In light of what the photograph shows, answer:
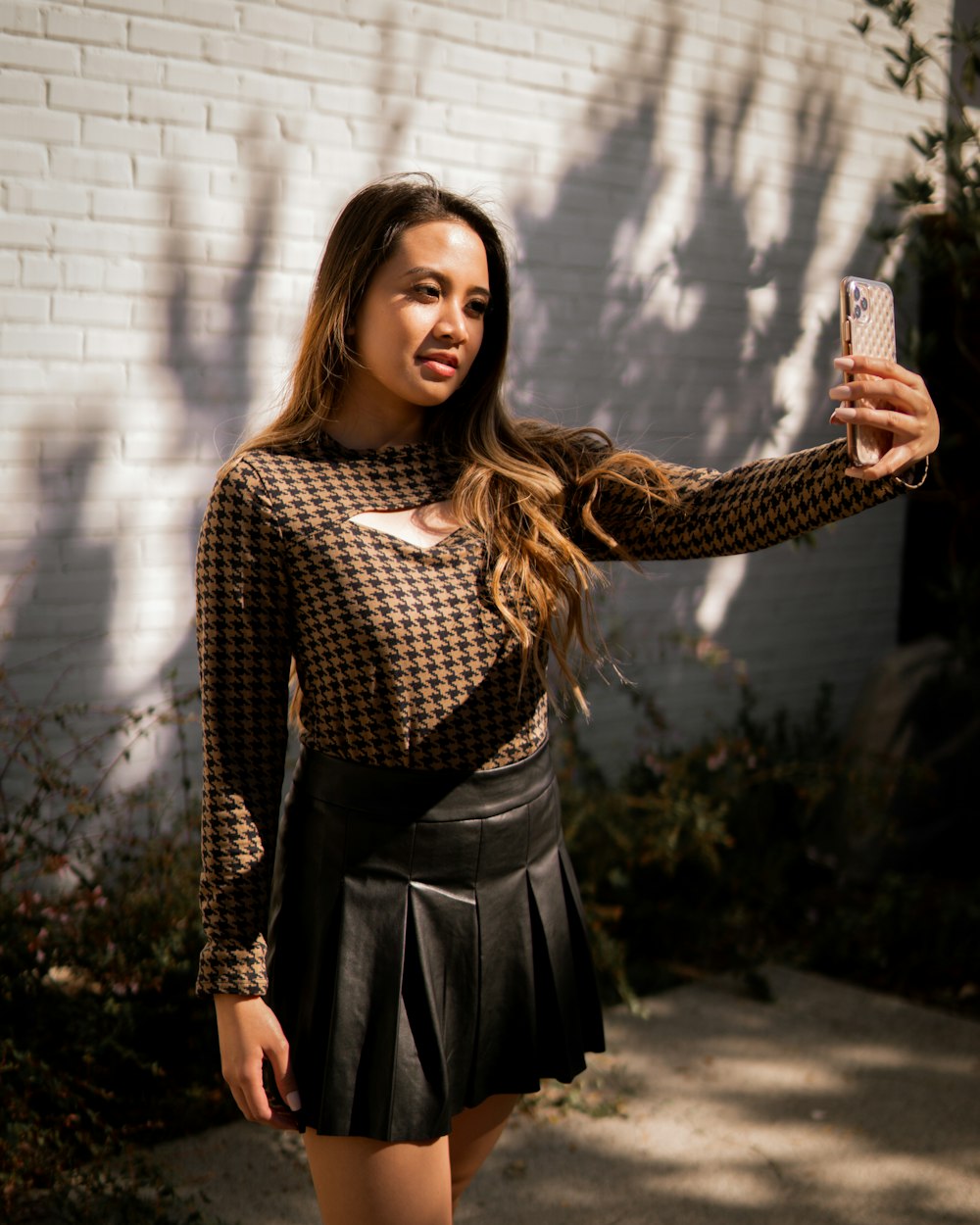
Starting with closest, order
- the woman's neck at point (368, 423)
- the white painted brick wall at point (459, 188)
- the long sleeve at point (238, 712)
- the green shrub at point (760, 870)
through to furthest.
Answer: the long sleeve at point (238, 712) < the woman's neck at point (368, 423) < the white painted brick wall at point (459, 188) < the green shrub at point (760, 870)

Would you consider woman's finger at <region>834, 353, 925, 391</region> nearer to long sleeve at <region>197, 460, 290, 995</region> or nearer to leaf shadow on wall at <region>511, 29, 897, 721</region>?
long sleeve at <region>197, 460, 290, 995</region>

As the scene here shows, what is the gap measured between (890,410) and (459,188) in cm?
290

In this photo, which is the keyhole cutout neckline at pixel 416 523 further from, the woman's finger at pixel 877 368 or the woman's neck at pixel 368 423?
the woman's finger at pixel 877 368

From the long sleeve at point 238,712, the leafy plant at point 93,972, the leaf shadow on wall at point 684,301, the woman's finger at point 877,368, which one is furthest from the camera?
the leaf shadow on wall at point 684,301

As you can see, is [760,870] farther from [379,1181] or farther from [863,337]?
[863,337]

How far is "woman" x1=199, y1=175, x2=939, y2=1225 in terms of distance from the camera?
68.4 inches

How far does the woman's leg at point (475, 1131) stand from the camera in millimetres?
1983

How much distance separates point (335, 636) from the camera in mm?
1771

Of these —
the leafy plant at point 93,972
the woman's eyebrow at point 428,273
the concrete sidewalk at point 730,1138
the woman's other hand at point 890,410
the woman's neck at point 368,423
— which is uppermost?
the woman's eyebrow at point 428,273

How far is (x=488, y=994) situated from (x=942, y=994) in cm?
280

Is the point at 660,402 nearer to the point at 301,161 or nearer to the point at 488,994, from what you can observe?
the point at 301,161

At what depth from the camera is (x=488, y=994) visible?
6.15 ft

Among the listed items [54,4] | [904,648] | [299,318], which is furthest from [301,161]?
[904,648]

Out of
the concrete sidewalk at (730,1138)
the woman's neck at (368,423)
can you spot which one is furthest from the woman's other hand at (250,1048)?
the concrete sidewalk at (730,1138)
